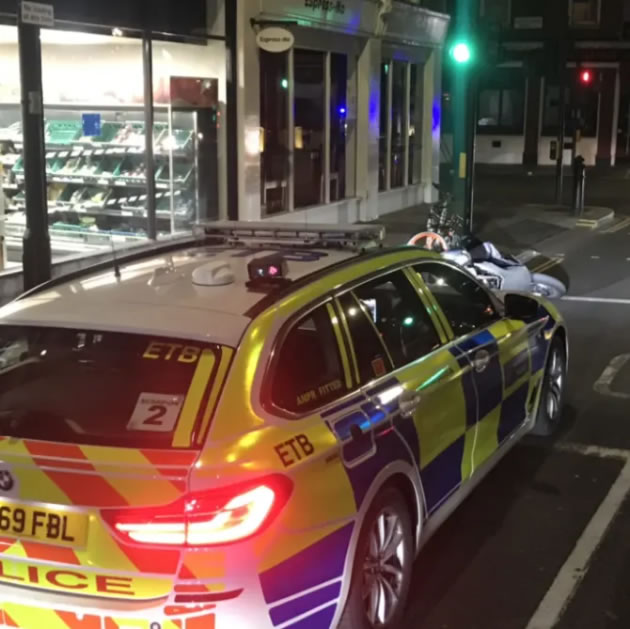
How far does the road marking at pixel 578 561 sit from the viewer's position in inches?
177

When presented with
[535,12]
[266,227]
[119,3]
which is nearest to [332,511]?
[266,227]

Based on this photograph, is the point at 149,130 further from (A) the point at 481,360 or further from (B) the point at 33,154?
(A) the point at 481,360

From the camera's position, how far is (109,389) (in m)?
3.66

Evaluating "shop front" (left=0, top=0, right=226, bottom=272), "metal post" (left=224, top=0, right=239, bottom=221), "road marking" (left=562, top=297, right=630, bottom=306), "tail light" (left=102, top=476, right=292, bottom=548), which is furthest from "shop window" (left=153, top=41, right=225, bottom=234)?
"tail light" (left=102, top=476, right=292, bottom=548)

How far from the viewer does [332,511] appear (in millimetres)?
3588

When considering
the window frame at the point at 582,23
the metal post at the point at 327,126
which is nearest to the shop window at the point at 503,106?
the window frame at the point at 582,23

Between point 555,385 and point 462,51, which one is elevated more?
point 462,51

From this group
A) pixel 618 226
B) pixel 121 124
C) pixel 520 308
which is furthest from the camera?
pixel 618 226

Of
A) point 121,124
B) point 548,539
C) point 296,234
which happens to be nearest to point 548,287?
point 121,124

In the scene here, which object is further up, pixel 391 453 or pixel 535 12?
pixel 535 12

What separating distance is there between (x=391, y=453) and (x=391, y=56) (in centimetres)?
1871

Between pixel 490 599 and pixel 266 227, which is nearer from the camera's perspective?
pixel 490 599

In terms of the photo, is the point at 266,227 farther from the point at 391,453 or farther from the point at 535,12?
the point at 535,12

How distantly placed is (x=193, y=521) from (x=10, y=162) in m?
10.4
